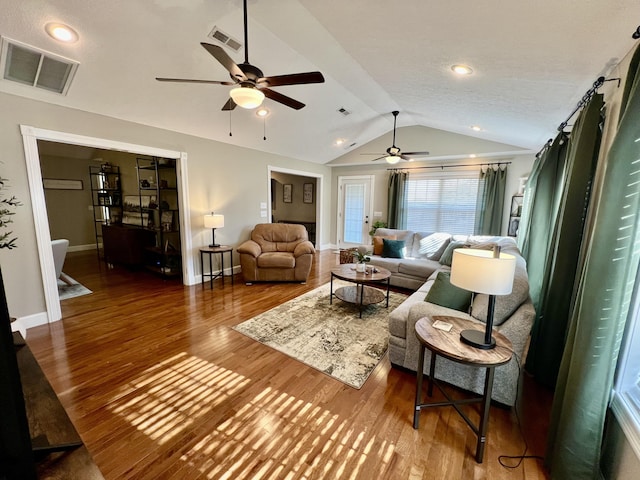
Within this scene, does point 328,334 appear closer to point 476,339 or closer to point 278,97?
point 476,339

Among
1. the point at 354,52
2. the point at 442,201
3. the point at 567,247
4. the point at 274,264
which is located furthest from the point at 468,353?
the point at 442,201

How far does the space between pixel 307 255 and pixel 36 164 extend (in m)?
3.54

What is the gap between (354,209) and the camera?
24.8 ft

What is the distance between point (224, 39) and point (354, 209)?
17.8 ft

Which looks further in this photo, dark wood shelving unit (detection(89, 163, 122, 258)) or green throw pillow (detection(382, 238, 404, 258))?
dark wood shelving unit (detection(89, 163, 122, 258))

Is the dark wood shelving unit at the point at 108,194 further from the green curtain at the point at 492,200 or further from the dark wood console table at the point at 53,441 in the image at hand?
the green curtain at the point at 492,200

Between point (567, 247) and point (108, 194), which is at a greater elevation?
point (108, 194)

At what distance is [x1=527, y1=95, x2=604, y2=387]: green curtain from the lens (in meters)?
1.85

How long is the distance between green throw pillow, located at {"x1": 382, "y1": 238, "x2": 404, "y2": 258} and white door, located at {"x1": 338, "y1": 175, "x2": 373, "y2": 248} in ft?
8.01

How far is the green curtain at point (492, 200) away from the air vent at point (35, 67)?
6.50 m

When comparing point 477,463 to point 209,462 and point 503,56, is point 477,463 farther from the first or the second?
point 503,56

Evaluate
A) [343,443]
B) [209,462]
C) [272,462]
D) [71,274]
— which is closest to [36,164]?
[71,274]

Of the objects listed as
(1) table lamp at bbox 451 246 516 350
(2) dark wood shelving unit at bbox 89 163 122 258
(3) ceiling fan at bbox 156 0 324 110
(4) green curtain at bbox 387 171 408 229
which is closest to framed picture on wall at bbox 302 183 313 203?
(4) green curtain at bbox 387 171 408 229

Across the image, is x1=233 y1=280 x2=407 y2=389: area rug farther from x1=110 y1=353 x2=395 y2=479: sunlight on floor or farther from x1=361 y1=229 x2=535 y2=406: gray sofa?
x1=110 y1=353 x2=395 y2=479: sunlight on floor
